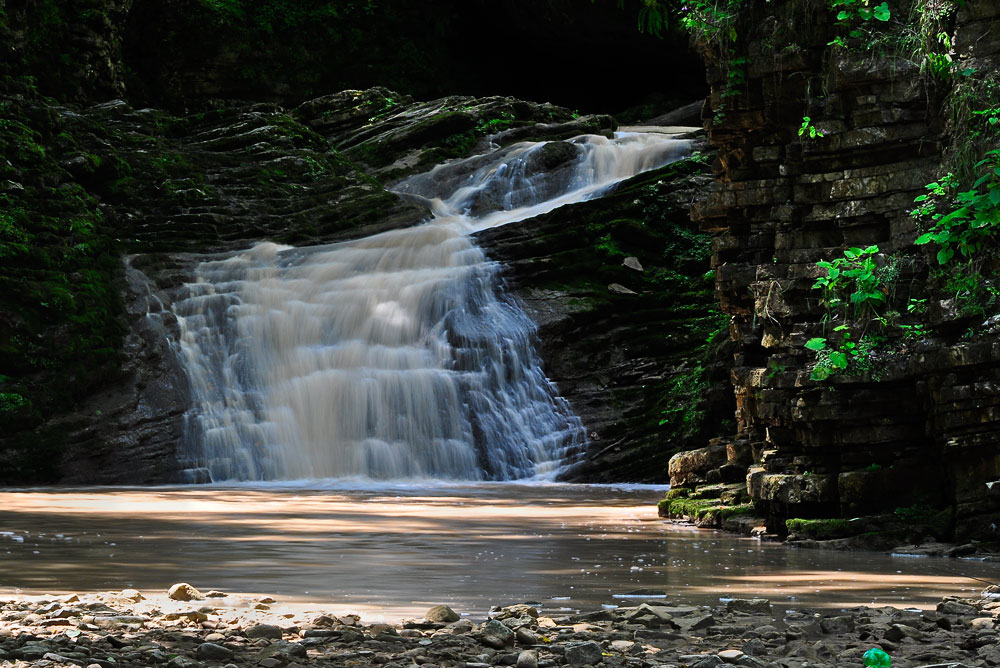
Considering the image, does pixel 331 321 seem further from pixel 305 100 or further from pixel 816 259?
pixel 305 100

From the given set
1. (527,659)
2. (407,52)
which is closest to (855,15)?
(527,659)

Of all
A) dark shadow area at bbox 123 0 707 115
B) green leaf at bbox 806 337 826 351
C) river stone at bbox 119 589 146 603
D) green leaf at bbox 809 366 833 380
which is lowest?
river stone at bbox 119 589 146 603

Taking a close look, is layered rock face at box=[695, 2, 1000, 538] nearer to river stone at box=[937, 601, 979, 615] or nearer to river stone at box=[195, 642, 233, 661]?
river stone at box=[937, 601, 979, 615]

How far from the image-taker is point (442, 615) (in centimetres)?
535

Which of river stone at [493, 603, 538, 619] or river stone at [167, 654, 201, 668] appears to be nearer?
river stone at [167, 654, 201, 668]

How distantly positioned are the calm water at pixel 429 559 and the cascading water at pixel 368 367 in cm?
493

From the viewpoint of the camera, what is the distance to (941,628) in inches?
205

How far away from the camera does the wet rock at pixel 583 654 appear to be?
14.9 feet

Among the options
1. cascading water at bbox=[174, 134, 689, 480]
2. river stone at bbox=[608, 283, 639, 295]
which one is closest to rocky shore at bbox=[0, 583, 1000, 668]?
cascading water at bbox=[174, 134, 689, 480]

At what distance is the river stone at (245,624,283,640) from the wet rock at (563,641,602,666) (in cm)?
128

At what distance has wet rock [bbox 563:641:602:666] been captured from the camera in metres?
4.55

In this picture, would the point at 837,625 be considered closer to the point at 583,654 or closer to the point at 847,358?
the point at 583,654

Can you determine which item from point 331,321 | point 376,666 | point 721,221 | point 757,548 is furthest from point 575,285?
point 376,666

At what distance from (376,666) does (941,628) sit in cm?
259
